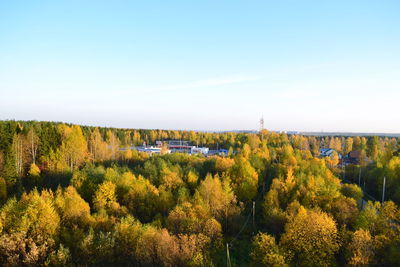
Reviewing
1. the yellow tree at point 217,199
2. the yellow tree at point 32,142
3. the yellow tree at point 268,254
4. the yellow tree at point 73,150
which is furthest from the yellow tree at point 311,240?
the yellow tree at point 32,142

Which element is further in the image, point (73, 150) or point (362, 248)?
point (73, 150)

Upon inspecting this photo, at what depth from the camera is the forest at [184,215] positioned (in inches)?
880

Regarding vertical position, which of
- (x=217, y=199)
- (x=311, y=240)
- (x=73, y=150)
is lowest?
(x=311, y=240)

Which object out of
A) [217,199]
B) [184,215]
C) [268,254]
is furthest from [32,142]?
[268,254]

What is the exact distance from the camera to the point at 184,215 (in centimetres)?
2730

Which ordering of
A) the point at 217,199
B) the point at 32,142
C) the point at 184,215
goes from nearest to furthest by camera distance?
the point at 184,215
the point at 217,199
the point at 32,142

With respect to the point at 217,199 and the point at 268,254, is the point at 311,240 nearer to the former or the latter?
the point at 268,254

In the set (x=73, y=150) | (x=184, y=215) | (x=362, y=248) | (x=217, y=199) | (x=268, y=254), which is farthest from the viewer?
(x=73, y=150)

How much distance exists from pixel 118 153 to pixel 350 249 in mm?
54479

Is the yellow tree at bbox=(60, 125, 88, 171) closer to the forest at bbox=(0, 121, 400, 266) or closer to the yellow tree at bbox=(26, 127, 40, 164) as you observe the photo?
the forest at bbox=(0, 121, 400, 266)

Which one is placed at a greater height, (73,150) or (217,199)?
(73,150)

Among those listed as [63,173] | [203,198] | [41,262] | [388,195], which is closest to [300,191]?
[203,198]

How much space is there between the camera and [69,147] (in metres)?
51.9

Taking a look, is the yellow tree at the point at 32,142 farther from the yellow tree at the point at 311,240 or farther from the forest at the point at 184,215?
the yellow tree at the point at 311,240
